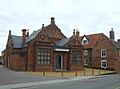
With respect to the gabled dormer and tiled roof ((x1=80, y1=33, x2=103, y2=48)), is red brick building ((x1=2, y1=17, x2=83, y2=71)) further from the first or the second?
the gabled dormer

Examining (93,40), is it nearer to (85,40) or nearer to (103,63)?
(85,40)

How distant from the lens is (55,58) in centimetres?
5141

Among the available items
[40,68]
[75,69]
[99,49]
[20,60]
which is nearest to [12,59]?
[20,60]

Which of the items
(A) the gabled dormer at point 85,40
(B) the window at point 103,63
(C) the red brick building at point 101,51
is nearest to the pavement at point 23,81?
(C) the red brick building at point 101,51

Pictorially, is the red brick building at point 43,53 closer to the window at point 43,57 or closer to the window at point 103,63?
the window at point 43,57

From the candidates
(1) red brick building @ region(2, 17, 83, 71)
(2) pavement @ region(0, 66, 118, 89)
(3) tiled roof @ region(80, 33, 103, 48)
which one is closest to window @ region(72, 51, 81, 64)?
(1) red brick building @ region(2, 17, 83, 71)

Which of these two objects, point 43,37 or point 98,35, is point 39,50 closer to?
point 43,37

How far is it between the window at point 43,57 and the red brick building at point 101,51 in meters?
17.8

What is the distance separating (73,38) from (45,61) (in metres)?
8.78

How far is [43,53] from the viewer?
161ft

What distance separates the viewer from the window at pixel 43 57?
48.4m

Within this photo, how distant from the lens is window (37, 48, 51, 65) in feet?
159

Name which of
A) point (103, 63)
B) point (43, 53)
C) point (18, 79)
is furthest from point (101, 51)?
point (18, 79)

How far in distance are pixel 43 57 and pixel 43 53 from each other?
74 cm
